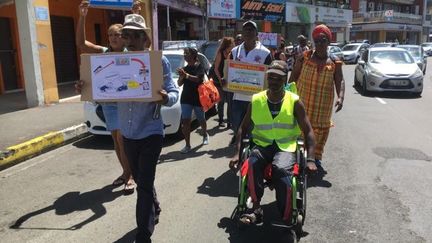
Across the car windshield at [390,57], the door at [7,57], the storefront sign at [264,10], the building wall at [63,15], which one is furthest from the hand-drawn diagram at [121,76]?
the storefront sign at [264,10]

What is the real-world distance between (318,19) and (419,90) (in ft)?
108

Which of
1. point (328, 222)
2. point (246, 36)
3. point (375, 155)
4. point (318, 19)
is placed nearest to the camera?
point (328, 222)

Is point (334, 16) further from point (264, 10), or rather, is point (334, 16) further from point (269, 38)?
point (269, 38)

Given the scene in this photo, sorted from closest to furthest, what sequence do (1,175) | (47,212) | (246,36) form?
1. (47,212)
2. (246,36)
3. (1,175)

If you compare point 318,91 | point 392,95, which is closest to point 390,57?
point 392,95

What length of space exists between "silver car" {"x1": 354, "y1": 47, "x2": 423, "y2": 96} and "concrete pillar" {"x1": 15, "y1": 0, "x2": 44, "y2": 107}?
9.67m

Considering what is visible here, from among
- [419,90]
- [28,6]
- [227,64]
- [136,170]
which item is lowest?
[419,90]

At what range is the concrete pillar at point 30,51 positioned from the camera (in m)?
10.4

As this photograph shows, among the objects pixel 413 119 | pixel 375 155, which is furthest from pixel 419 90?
pixel 375 155

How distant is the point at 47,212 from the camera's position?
4832 millimetres

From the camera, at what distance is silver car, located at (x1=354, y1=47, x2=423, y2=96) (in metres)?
14.1

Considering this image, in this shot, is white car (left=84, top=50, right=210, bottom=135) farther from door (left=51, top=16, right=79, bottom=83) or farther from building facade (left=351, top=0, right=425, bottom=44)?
building facade (left=351, top=0, right=425, bottom=44)

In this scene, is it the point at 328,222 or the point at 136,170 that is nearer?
the point at 136,170

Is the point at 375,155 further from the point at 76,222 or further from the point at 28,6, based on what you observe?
the point at 28,6
